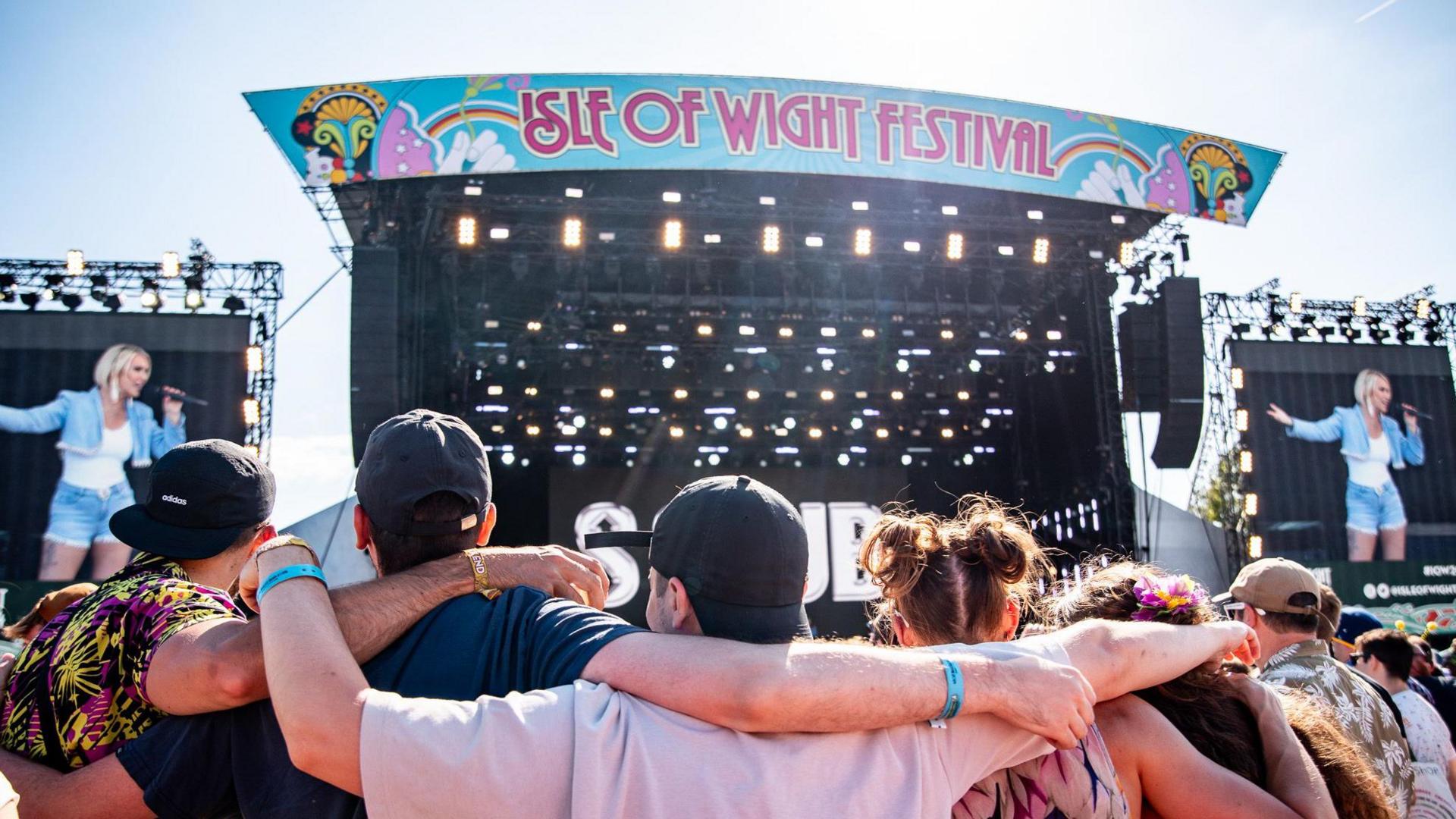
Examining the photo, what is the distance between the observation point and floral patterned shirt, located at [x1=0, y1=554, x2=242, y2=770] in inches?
58.6

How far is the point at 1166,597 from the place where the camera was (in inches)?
73.2

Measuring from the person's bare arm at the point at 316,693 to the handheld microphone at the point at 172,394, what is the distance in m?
13.1

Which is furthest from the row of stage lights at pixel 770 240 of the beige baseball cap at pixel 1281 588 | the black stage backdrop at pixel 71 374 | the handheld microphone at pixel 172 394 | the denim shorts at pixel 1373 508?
the beige baseball cap at pixel 1281 588

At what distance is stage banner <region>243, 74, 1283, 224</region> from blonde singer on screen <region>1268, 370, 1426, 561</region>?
572cm

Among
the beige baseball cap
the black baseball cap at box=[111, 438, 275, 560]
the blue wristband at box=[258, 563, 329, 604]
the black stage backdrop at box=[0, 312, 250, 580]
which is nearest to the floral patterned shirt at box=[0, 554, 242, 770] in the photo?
the black baseball cap at box=[111, 438, 275, 560]

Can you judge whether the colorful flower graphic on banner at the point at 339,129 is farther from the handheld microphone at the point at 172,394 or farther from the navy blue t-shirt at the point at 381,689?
the navy blue t-shirt at the point at 381,689

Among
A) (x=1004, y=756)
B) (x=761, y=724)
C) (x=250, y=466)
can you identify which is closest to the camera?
(x=761, y=724)

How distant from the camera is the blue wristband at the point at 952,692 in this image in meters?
1.23

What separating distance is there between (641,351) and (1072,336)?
6920 mm

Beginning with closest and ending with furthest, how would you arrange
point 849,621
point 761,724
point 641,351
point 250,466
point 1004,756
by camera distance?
point 761,724 → point 1004,756 → point 250,466 → point 641,351 → point 849,621

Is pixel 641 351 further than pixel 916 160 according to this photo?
Yes

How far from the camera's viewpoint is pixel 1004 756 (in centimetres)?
134

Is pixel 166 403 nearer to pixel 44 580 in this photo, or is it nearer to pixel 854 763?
pixel 44 580

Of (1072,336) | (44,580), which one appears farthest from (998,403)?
(44,580)
